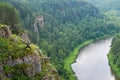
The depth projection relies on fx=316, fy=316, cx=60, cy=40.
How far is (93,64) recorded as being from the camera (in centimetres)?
10688

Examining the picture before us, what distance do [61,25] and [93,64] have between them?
5853 cm

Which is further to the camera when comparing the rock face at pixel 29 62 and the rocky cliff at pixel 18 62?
the rock face at pixel 29 62

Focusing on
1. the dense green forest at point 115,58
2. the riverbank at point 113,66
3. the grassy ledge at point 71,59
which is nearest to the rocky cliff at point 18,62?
the grassy ledge at point 71,59

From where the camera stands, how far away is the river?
94312 millimetres

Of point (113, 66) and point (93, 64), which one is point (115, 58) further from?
point (93, 64)

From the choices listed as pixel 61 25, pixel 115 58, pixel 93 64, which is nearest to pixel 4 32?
pixel 93 64

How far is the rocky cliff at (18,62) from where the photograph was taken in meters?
46.2

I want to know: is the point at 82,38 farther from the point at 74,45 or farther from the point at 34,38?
the point at 34,38

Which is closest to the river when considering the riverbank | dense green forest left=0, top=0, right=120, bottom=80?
the riverbank

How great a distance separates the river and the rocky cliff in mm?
43710

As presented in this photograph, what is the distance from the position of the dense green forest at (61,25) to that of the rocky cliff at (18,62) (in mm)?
37769

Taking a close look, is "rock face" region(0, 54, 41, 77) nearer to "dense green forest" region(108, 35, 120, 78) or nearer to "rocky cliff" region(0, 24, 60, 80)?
"rocky cliff" region(0, 24, 60, 80)

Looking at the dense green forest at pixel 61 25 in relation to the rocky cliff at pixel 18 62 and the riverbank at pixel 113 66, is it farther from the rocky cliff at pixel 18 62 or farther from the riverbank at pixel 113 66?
the rocky cliff at pixel 18 62

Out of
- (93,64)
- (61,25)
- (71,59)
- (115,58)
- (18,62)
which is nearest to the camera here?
(18,62)
